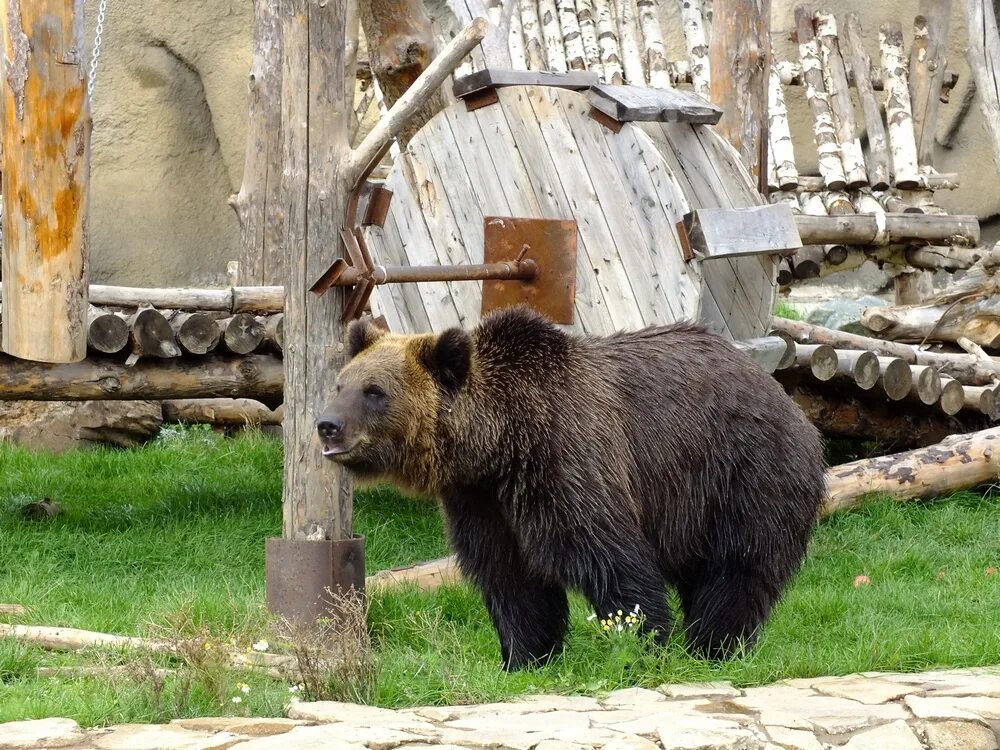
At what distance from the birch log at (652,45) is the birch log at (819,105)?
1.19 metres

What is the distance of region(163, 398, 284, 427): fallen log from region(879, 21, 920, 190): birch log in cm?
551

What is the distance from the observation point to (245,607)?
5.70 m

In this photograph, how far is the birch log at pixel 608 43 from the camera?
11242 mm

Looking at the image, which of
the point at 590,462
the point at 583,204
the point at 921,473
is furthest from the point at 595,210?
the point at 921,473

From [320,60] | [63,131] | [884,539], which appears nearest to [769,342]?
[884,539]

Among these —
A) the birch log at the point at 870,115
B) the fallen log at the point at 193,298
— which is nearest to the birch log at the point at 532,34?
the birch log at the point at 870,115

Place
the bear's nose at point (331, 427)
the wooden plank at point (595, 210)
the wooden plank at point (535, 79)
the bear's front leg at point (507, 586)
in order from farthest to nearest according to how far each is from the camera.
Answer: the wooden plank at point (535, 79) → the wooden plank at point (595, 210) → the bear's front leg at point (507, 586) → the bear's nose at point (331, 427)

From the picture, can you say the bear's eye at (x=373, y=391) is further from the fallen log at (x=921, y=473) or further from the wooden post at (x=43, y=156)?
the fallen log at (x=921, y=473)

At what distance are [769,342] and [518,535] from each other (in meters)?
2.11

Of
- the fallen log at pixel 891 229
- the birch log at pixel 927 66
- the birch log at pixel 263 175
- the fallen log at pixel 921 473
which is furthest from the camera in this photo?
the birch log at pixel 927 66

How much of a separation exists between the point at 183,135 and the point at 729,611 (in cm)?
1130

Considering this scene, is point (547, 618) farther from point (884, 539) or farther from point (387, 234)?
point (884, 539)

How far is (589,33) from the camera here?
37.4 feet

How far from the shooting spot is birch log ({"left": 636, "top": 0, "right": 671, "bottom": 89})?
Result: 11.3 m
